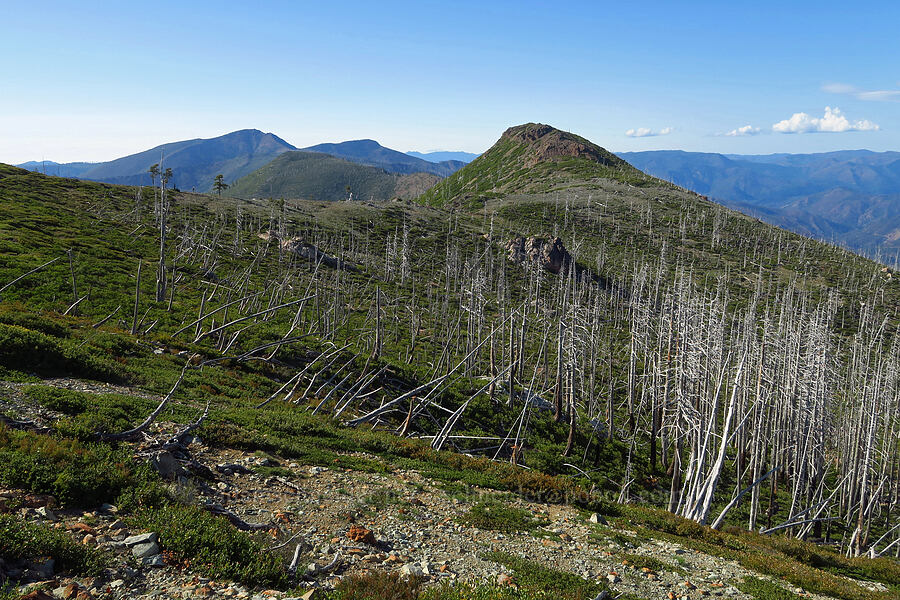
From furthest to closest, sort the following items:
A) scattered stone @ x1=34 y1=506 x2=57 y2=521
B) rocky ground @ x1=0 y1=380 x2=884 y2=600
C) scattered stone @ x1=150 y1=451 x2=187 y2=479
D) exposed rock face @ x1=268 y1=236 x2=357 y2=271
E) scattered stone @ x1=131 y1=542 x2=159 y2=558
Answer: exposed rock face @ x1=268 y1=236 x2=357 y2=271 → scattered stone @ x1=150 y1=451 x2=187 y2=479 → scattered stone @ x1=34 y1=506 x2=57 y2=521 → scattered stone @ x1=131 y1=542 x2=159 y2=558 → rocky ground @ x1=0 y1=380 x2=884 y2=600

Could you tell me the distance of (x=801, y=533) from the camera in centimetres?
3000

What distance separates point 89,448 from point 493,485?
12.3 meters

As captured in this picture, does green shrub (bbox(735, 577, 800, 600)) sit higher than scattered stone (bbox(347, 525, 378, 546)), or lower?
lower

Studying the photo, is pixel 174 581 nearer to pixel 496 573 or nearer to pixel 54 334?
pixel 496 573

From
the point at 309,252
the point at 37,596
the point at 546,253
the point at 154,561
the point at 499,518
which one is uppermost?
the point at 546,253

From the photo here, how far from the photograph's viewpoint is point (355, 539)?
33.5 feet

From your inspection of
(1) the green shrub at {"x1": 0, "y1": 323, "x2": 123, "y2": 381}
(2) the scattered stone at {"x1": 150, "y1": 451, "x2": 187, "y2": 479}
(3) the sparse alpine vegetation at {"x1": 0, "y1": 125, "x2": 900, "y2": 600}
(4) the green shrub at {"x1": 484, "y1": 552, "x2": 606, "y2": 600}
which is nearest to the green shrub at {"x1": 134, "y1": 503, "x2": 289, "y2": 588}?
(3) the sparse alpine vegetation at {"x1": 0, "y1": 125, "x2": 900, "y2": 600}

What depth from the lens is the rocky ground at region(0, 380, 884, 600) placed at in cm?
713

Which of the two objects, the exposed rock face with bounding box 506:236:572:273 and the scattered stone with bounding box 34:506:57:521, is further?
the exposed rock face with bounding box 506:236:572:273

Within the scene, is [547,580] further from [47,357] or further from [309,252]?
[309,252]

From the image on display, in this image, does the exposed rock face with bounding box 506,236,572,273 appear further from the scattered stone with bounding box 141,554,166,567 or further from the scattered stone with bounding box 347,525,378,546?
the scattered stone with bounding box 141,554,166,567

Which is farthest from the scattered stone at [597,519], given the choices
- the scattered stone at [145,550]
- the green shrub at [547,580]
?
the scattered stone at [145,550]

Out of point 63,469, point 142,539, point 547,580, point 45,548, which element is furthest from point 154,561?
point 547,580

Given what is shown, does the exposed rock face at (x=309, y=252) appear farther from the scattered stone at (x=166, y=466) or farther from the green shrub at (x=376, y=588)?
the green shrub at (x=376, y=588)
